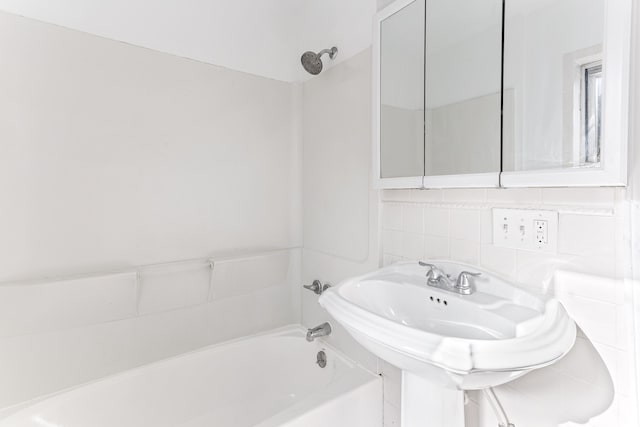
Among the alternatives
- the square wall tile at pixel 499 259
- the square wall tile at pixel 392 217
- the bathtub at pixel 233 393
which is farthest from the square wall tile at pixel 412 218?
the bathtub at pixel 233 393

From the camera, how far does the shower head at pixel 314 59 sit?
1659mm

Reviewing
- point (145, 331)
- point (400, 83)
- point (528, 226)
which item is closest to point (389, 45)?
point (400, 83)

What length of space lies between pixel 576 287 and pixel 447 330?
0.36 m

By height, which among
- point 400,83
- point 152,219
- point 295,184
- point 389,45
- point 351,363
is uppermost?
point 389,45

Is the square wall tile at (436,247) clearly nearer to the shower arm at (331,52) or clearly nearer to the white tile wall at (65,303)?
the shower arm at (331,52)

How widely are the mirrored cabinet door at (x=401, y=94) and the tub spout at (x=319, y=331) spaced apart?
2.80 ft

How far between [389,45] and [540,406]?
1.38m

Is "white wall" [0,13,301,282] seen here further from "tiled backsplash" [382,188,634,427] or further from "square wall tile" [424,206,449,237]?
"tiled backsplash" [382,188,634,427]

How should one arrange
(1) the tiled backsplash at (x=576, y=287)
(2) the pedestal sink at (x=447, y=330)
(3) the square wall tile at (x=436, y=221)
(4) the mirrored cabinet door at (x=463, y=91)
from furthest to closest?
1. (3) the square wall tile at (x=436, y=221)
2. (4) the mirrored cabinet door at (x=463, y=91)
3. (1) the tiled backsplash at (x=576, y=287)
4. (2) the pedestal sink at (x=447, y=330)

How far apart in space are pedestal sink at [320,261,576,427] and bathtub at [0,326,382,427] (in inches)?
14.8

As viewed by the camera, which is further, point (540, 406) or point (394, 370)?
point (394, 370)

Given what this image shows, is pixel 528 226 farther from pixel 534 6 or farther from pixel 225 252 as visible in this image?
pixel 225 252

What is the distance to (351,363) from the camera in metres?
1.58

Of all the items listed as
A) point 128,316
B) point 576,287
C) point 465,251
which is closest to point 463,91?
point 465,251
